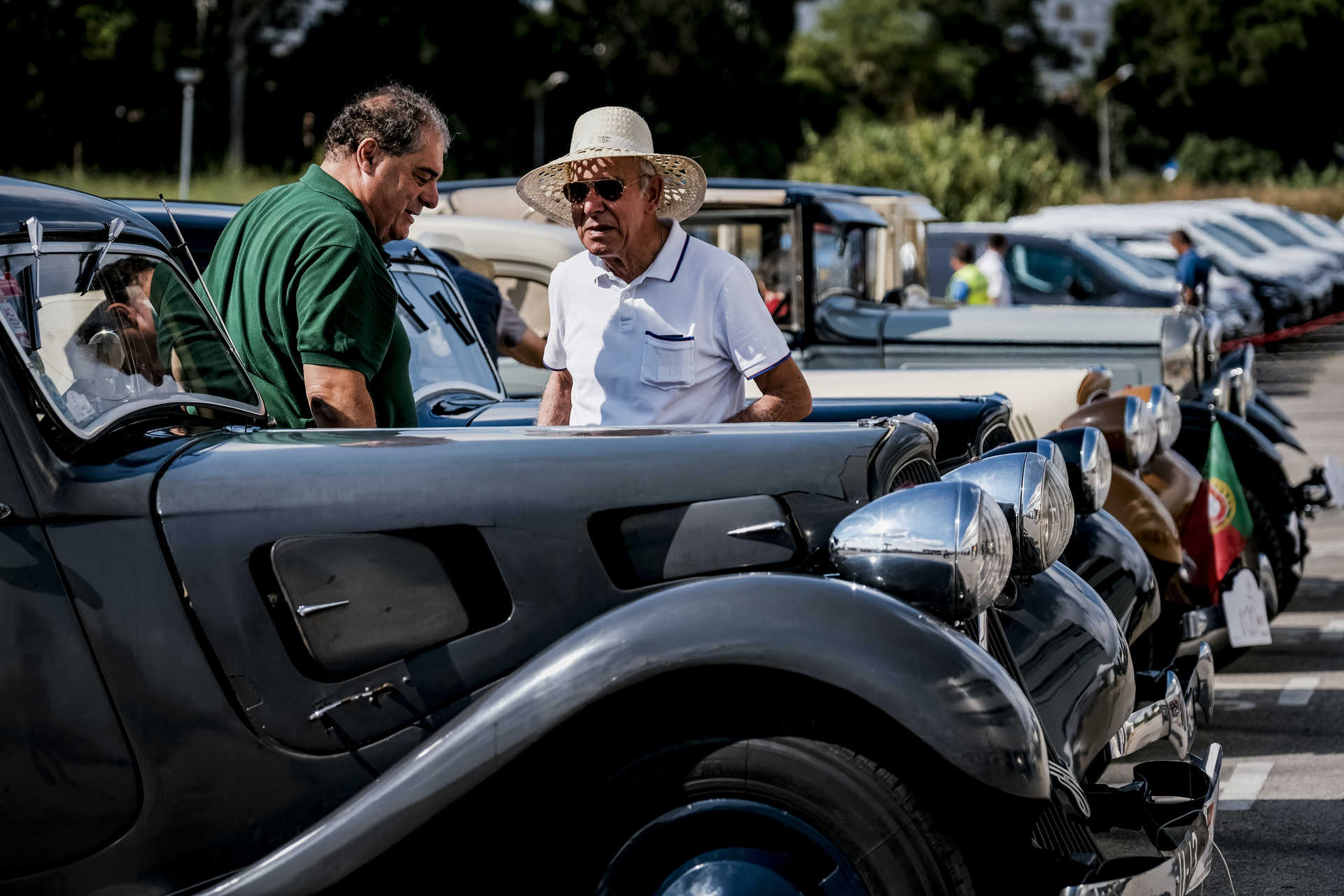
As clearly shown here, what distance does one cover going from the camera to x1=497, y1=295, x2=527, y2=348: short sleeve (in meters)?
6.21

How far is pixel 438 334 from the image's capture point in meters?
5.16

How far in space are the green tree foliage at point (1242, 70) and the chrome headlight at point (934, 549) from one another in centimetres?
7067

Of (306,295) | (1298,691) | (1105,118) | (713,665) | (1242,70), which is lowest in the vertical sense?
(1298,691)

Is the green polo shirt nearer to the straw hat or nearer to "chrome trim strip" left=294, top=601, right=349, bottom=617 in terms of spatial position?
the straw hat

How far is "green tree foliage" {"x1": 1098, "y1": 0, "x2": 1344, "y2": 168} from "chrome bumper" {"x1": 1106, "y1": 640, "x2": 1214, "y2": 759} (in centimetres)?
6912

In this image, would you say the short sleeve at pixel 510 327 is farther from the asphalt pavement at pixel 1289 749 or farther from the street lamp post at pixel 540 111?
the street lamp post at pixel 540 111

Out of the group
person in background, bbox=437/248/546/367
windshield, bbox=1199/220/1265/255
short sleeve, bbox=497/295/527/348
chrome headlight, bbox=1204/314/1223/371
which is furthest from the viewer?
windshield, bbox=1199/220/1265/255

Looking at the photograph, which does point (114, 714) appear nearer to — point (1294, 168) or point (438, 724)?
point (438, 724)

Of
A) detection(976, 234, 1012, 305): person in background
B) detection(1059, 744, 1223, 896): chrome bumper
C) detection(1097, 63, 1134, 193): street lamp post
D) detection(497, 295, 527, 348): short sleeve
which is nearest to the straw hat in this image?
detection(497, 295, 527, 348): short sleeve

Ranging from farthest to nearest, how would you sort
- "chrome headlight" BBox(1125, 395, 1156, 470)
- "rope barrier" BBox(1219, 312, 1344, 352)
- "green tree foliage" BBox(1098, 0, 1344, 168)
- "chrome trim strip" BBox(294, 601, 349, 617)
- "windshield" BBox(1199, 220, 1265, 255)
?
"green tree foliage" BBox(1098, 0, 1344, 168), "windshield" BBox(1199, 220, 1265, 255), "rope barrier" BBox(1219, 312, 1344, 352), "chrome headlight" BBox(1125, 395, 1156, 470), "chrome trim strip" BBox(294, 601, 349, 617)

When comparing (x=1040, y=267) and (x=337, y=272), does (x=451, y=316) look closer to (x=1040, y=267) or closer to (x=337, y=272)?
(x=337, y=272)

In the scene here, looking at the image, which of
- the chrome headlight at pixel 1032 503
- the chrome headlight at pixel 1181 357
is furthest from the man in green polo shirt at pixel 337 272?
the chrome headlight at pixel 1181 357

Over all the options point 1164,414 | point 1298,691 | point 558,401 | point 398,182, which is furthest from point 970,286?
point 398,182

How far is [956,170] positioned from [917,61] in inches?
1811
